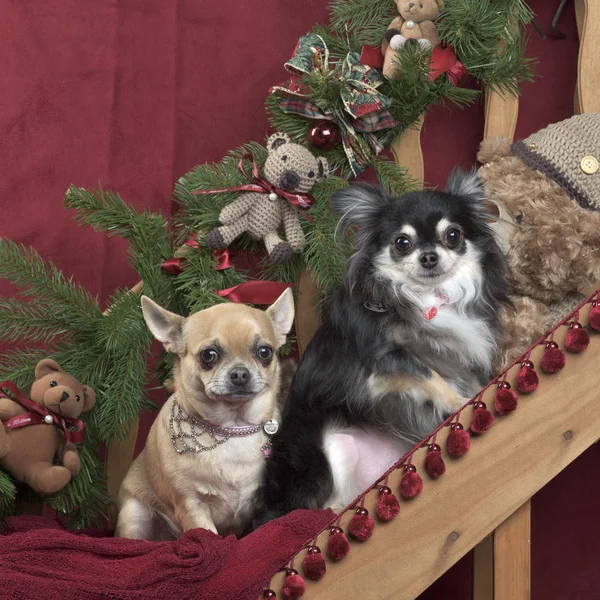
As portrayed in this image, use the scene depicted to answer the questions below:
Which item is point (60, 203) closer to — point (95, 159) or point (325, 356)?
point (95, 159)

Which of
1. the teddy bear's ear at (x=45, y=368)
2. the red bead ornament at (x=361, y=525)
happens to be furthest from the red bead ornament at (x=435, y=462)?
the teddy bear's ear at (x=45, y=368)

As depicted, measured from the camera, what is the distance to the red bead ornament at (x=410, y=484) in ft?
3.84

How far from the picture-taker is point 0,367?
155 cm

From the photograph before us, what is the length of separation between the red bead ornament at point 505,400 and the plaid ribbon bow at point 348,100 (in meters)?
0.68

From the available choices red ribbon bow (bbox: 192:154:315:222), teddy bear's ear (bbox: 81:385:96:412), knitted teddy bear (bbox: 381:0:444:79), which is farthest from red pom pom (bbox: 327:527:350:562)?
knitted teddy bear (bbox: 381:0:444:79)

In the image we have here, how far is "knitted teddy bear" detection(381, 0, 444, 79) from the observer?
164 cm

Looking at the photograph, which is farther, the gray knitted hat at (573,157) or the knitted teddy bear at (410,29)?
the knitted teddy bear at (410,29)

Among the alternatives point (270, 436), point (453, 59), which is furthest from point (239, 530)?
point (453, 59)

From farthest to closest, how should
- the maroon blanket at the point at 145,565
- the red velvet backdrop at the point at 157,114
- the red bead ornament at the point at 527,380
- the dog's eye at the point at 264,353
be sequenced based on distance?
the red velvet backdrop at the point at 157,114
the dog's eye at the point at 264,353
the red bead ornament at the point at 527,380
the maroon blanket at the point at 145,565

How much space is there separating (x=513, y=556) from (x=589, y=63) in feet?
3.39

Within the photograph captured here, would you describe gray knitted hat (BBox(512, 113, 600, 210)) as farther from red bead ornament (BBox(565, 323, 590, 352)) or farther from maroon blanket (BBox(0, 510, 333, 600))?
maroon blanket (BBox(0, 510, 333, 600))

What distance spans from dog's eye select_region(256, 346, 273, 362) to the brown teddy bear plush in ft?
1.24

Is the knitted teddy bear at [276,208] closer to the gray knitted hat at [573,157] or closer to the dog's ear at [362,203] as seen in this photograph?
the dog's ear at [362,203]

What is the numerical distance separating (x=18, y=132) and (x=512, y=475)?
4.64 ft
